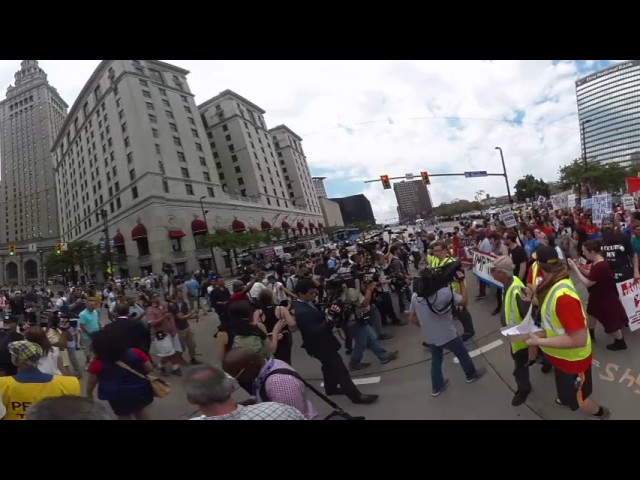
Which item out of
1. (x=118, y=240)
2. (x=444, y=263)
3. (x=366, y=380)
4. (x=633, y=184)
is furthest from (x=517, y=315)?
(x=633, y=184)

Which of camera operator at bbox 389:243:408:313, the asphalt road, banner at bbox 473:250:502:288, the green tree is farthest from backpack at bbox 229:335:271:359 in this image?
the green tree

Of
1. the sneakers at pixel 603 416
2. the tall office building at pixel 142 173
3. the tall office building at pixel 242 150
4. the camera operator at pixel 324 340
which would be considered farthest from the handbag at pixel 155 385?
the sneakers at pixel 603 416

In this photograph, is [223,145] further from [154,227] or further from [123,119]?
[154,227]

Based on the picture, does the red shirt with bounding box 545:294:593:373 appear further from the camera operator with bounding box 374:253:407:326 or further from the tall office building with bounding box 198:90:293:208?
the camera operator with bounding box 374:253:407:326

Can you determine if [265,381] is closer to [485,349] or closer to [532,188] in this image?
[485,349]
